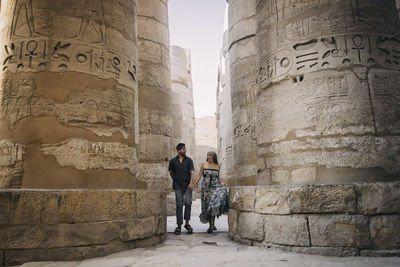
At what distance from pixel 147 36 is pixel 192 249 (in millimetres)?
5342

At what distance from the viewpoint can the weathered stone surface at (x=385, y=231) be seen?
2.94 metres

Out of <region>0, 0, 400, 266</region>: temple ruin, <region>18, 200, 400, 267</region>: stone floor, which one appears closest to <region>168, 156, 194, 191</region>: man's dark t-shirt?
<region>0, 0, 400, 266</region>: temple ruin

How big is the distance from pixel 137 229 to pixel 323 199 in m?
1.97

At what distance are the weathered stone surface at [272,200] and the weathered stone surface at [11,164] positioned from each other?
97.3 inches

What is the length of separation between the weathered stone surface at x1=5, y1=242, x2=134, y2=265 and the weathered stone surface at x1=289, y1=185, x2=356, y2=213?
1927mm

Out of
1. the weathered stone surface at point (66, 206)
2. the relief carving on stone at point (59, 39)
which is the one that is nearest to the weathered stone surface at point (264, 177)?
the weathered stone surface at point (66, 206)

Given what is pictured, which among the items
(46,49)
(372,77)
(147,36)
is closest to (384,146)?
(372,77)

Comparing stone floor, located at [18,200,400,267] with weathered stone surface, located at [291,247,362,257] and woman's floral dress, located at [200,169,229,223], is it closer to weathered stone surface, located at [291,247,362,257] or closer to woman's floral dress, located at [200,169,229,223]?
weathered stone surface, located at [291,247,362,257]

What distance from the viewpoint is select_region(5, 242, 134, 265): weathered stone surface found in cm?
284

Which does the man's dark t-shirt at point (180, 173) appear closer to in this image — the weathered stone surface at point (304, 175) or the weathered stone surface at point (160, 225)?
the weathered stone surface at point (160, 225)

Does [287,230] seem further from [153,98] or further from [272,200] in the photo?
[153,98]

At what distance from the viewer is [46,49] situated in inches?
135

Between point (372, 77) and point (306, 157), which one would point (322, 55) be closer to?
point (372, 77)

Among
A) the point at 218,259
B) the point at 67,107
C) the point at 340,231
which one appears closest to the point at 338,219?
the point at 340,231
